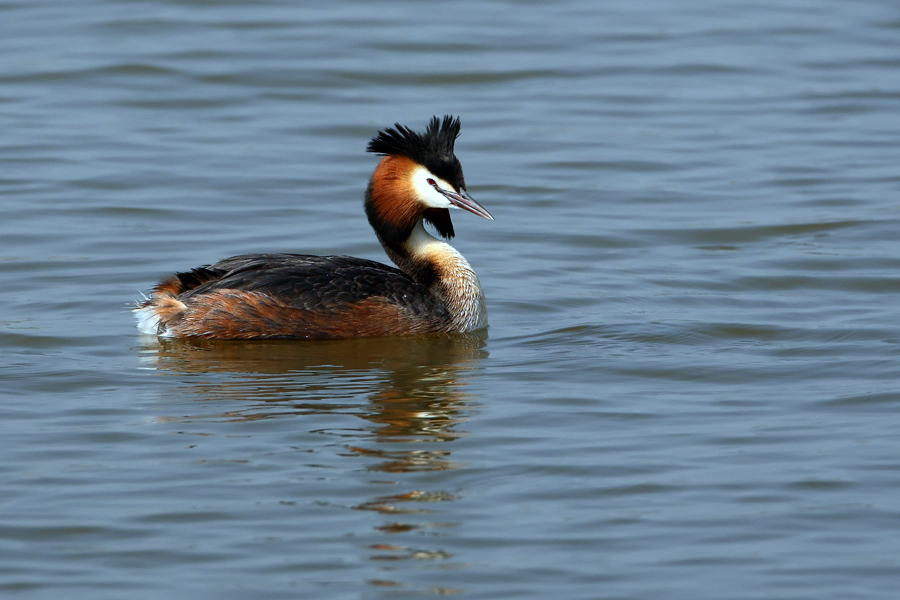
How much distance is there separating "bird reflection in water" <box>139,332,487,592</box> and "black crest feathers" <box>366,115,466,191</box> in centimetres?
99

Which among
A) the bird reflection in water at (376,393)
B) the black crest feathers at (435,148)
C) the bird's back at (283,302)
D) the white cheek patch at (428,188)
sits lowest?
the bird reflection in water at (376,393)

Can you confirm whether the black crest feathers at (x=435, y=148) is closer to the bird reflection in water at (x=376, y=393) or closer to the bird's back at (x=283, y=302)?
the bird's back at (x=283, y=302)

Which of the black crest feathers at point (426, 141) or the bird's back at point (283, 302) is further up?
the black crest feathers at point (426, 141)

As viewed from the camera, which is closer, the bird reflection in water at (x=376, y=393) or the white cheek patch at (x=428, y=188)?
the bird reflection in water at (x=376, y=393)

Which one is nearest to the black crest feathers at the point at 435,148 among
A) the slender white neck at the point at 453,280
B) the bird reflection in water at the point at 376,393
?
the slender white neck at the point at 453,280

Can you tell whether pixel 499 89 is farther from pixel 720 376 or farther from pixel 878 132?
pixel 720 376

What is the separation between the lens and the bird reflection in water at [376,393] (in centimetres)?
593

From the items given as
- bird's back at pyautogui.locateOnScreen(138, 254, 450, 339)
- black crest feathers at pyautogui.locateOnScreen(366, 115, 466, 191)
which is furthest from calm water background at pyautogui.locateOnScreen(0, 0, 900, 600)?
black crest feathers at pyautogui.locateOnScreen(366, 115, 466, 191)

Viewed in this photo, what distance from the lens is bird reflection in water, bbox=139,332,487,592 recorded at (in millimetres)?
5926

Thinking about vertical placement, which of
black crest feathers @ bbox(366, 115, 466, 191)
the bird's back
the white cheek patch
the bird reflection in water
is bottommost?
the bird reflection in water

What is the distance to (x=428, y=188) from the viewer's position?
9031 mm

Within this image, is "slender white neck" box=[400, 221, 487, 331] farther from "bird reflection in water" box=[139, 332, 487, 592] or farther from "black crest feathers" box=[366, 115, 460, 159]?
"black crest feathers" box=[366, 115, 460, 159]

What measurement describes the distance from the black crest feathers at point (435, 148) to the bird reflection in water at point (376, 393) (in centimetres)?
99

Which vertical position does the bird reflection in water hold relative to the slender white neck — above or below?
below
